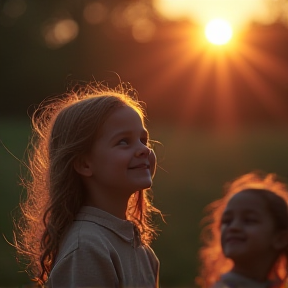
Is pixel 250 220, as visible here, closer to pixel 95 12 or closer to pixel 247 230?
pixel 247 230

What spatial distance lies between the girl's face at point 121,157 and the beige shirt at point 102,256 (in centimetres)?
12

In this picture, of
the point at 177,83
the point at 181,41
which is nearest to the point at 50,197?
the point at 177,83

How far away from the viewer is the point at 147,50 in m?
32.8

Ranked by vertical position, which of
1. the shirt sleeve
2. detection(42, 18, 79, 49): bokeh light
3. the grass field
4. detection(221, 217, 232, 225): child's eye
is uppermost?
A: detection(42, 18, 79, 49): bokeh light

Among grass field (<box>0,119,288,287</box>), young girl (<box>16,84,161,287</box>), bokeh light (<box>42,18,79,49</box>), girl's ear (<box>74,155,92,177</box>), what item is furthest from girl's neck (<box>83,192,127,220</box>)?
bokeh light (<box>42,18,79,49</box>)

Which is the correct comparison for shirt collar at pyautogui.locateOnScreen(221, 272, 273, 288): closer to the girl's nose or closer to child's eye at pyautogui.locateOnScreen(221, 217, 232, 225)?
child's eye at pyautogui.locateOnScreen(221, 217, 232, 225)

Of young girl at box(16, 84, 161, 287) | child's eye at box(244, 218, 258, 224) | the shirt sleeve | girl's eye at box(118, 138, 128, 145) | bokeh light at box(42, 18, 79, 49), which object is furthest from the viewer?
bokeh light at box(42, 18, 79, 49)

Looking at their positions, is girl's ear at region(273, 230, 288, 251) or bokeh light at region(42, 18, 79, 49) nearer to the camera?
girl's ear at region(273, 230, 288, 251)

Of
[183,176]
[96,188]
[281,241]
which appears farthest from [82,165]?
[183,176]

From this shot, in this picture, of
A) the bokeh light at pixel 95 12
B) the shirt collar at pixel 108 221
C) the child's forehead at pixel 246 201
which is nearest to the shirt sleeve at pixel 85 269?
the shirt collar at pixel 108 221

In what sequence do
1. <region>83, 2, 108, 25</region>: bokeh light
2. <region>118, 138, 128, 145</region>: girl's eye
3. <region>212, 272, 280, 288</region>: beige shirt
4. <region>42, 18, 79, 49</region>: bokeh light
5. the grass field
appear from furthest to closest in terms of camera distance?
1. <region>83, 2, 108, 25</region>: bokeh light
2. <region>42, 18, 79, 49</region>: bokeh light
3. the grass field
4. <region>212, 272, 280, 288</region>: beige shirt
5. <region>118, 138, 128, 145</region>: girl's eye

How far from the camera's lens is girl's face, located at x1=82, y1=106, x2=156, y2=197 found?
3.10 meters

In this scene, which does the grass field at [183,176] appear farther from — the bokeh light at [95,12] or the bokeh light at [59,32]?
the bokeh light at [95,12]

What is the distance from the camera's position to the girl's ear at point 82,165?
3.17 meters
